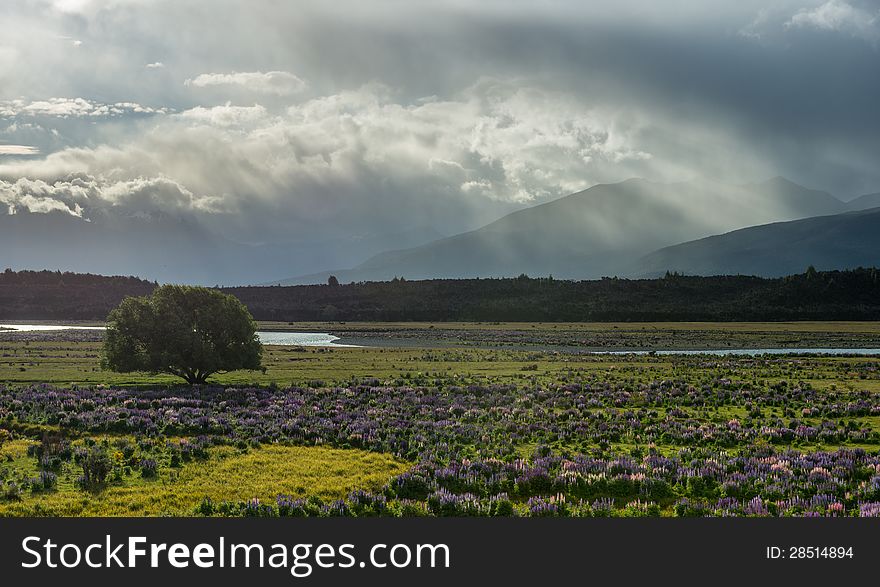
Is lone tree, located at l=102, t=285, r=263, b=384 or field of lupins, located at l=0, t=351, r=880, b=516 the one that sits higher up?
lone tree, located at l=102, t=285, r=263, b=384

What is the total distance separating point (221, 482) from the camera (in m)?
20.6

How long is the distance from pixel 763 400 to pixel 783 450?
1518cm

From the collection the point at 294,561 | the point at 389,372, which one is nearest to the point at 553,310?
the point at 389,372

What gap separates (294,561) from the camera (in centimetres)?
1229

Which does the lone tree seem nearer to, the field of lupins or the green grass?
the field of lupins

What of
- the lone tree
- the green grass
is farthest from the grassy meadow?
the lone tree

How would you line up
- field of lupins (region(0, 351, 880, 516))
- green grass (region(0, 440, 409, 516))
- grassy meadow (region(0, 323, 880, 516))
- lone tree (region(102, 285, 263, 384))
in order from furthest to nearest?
lone tree (region(102, 285, 263, 384))
grassy meadow (region(0, 323, 880, 516))
field of lupins (region(0, 351, 880, 516))
green grass (region(0, 440, 409, 516))

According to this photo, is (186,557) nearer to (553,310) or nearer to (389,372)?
(389,372)

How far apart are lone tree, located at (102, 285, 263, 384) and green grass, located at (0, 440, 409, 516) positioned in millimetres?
23454

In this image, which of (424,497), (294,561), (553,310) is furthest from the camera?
(553,310)

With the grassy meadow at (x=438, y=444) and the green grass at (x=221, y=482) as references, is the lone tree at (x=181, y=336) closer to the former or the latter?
the grassy meadow at (x=438, y=444)

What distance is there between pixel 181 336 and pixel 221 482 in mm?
31179

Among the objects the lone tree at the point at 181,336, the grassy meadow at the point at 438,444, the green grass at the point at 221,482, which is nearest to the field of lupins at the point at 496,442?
the grassy meadow at the point at 438,444

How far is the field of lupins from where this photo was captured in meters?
18.1
